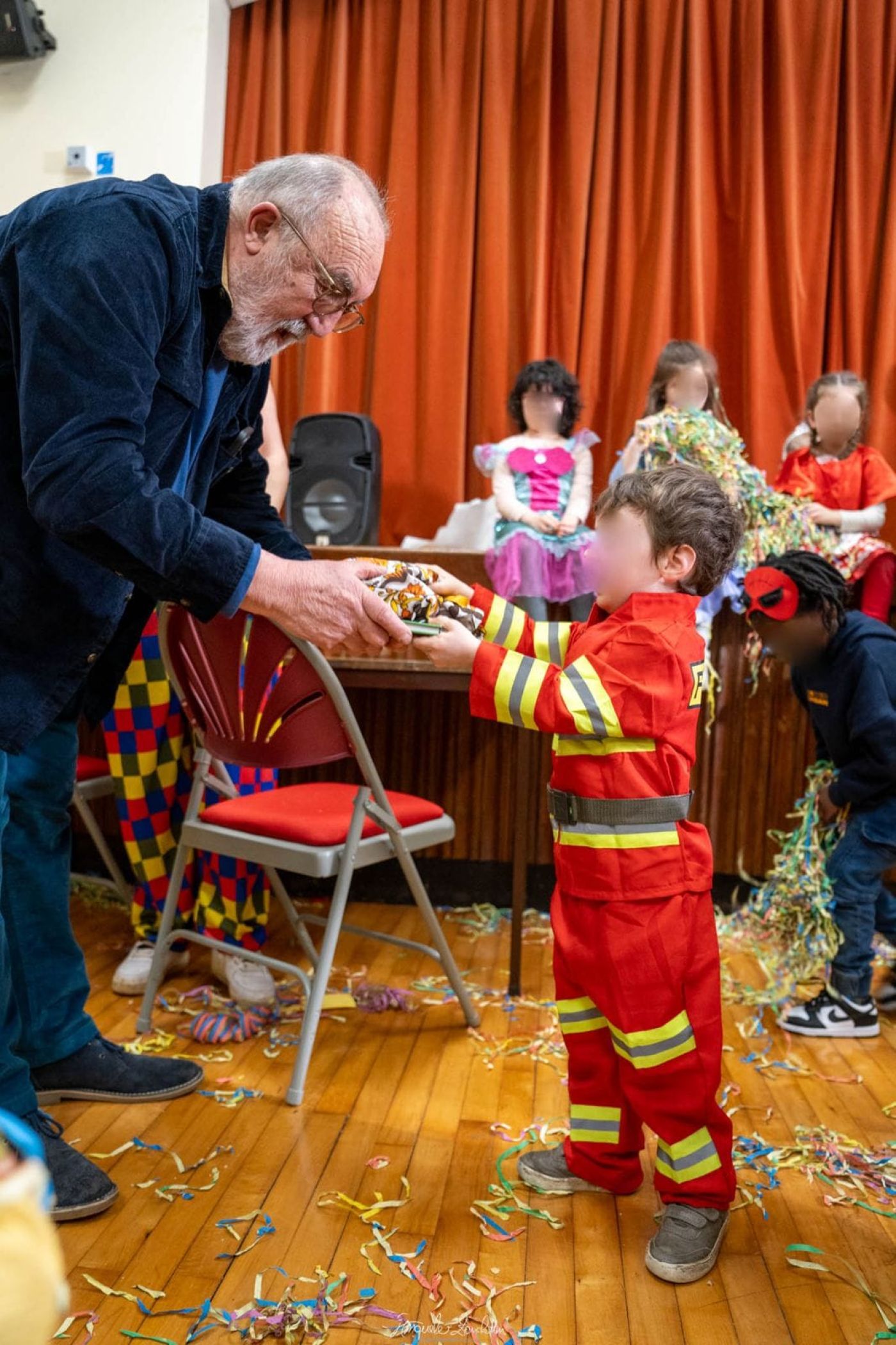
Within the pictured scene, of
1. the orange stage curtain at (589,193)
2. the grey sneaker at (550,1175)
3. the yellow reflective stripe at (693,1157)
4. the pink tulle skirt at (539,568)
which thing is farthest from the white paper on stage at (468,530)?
the yellow reflective stripe at (693,1157)

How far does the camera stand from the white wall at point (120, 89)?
4.21m

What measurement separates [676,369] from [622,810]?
2.37 metres

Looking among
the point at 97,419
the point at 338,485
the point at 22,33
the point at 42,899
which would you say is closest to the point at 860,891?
the point at 42,899

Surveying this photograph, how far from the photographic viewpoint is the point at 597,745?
1620 millimetres

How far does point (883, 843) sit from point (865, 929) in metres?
0.21

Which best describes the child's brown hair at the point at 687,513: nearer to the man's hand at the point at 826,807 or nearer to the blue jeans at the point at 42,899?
the blue jeans at the point at 42,899

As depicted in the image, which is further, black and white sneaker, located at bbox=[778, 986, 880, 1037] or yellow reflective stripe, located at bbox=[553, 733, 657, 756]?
black and white sneaker, located at bbox=[778, 986, 880, 1037]

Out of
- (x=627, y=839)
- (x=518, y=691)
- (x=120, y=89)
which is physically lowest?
(x=627, y=839)

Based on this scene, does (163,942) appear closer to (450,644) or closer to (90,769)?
(90,769)

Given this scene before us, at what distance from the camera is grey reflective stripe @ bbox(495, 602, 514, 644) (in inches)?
68.8

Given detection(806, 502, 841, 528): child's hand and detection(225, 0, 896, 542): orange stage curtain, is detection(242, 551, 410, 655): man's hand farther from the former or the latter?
detection(225, 0, 896, 542): orange stage curtain

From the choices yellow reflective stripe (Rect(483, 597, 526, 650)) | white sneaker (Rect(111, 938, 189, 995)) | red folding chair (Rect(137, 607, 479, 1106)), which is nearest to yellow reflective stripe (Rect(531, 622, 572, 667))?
yellow reflective stripe (Rect(483, 597, 526, 650))

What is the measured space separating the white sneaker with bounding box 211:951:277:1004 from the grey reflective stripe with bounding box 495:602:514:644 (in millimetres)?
1126

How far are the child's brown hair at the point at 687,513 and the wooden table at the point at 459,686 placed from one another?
3.37 ft
